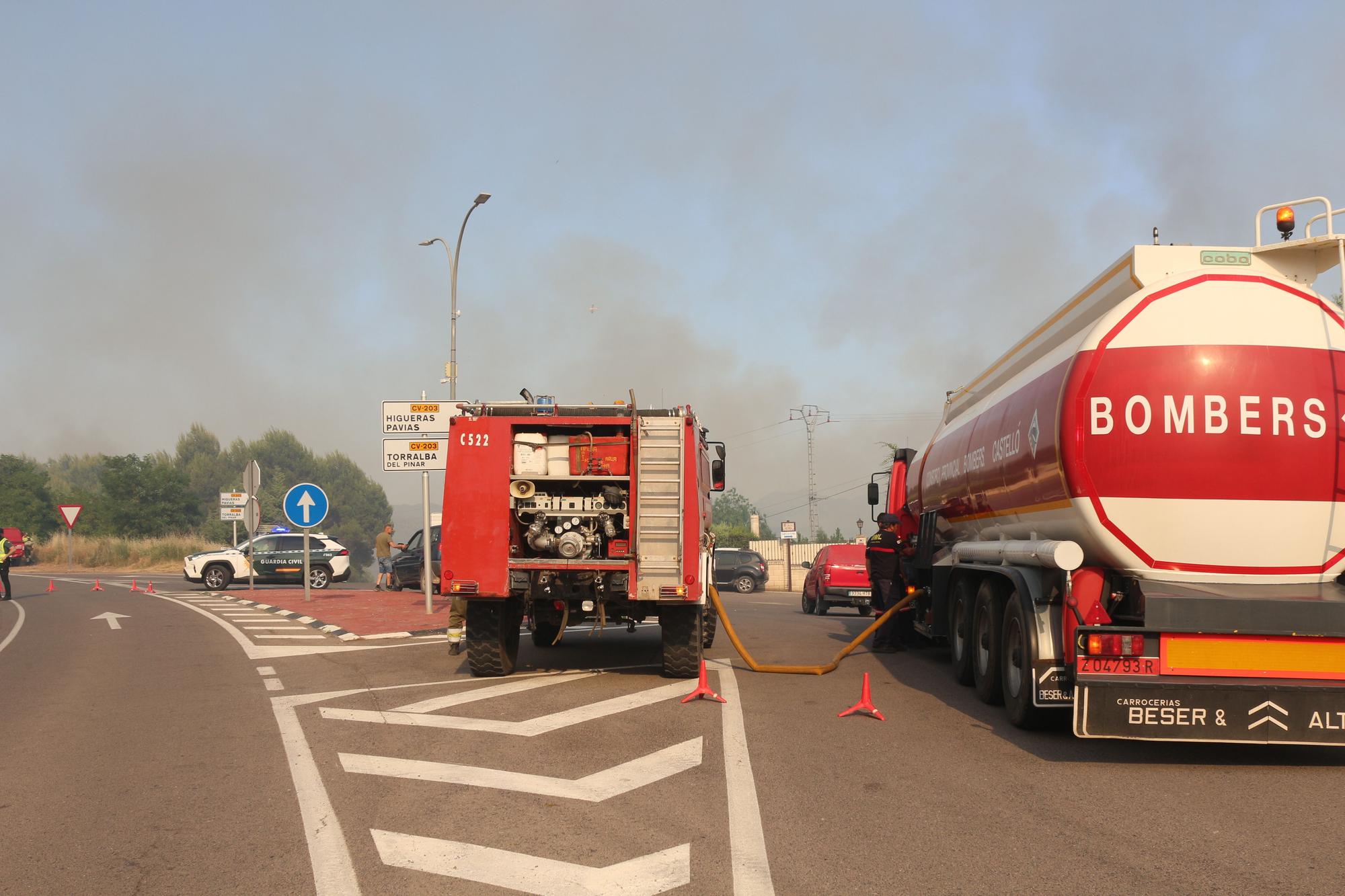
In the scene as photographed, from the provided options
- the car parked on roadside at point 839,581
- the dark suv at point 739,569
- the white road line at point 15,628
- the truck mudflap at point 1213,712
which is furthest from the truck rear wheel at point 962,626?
the dark suv at point 739,569

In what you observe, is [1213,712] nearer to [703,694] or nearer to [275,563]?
[703,694]

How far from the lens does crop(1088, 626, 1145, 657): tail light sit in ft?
22.9

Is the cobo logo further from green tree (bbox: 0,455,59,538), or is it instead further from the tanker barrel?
green tree (bbox: 0,455,59,538)

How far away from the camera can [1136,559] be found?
728 centimetres

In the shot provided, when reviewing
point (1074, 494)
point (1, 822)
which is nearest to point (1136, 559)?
point (1074, 494)

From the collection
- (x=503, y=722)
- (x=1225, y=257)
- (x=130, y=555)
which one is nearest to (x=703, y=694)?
(x=503, y=722)

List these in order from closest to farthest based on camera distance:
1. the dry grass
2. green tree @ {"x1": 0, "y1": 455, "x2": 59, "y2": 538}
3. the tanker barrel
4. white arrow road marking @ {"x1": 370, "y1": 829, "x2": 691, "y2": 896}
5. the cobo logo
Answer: white arrow road marking @ {"x1": 370, "y1": 829, "x2": 691, "y2": 896}, the tanker barrel, the cobo logo, the dry grass, green tree @ {"x1": 0, "y1": 455, "x2": 59, "y2": 538}

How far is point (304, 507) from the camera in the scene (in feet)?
67.2

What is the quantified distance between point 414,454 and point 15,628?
24.1 feet

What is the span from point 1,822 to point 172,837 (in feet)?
3.84

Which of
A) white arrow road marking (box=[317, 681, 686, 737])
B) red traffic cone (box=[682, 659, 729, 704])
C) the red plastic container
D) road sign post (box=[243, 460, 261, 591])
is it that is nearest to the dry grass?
road sign post (box=[243, 460, 261, 591])

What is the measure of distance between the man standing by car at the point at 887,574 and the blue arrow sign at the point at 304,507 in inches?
443

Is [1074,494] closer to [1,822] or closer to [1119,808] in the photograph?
[1119,808]

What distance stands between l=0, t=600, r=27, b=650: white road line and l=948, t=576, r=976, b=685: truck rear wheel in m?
12.9
